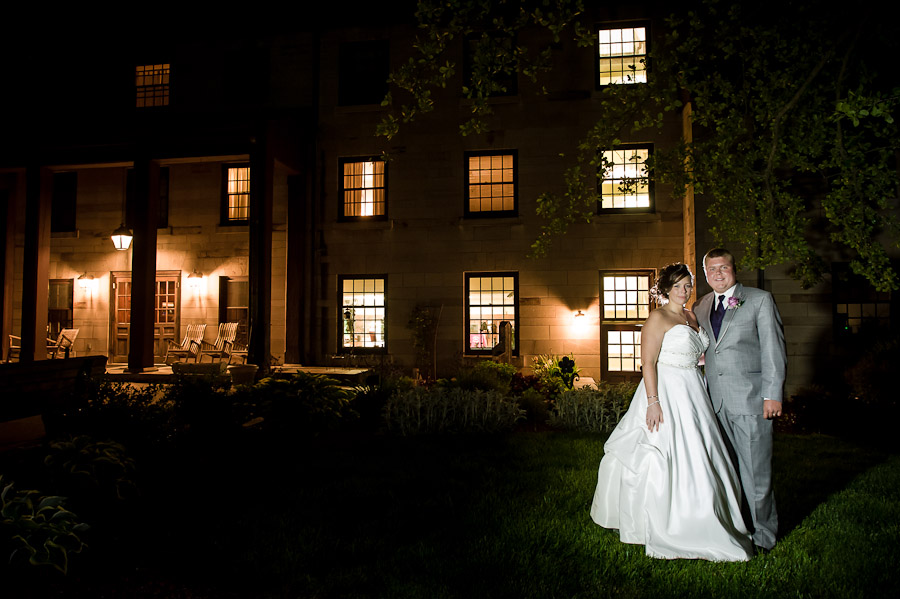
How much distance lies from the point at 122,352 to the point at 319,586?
15.4 meters

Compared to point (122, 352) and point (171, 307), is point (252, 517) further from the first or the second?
point (122, 352)

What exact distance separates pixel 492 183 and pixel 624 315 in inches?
193

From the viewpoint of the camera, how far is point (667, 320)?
4133 millimetres

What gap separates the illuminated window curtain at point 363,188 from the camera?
14.6 meters

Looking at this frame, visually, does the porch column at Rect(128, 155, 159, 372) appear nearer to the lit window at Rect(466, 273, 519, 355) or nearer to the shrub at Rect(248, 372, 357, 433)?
the shrub at Rect(248, 372, 357, 433)

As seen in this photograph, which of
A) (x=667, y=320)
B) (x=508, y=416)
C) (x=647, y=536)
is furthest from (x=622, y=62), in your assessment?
(x=647, y=536)

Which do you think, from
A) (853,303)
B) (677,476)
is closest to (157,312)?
(677,476)

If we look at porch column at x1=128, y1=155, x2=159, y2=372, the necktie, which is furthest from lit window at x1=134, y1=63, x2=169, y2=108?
the necktie

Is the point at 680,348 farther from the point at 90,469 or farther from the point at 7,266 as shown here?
the point at 7,266

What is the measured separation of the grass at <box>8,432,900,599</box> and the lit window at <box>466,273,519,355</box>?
7547 mm

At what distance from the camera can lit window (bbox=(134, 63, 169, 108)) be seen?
51.8ft

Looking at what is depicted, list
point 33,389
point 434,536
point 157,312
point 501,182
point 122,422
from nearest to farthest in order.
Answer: point 434,536 < point 122,422 < point 33,389 < point 501,182 < point 157,312

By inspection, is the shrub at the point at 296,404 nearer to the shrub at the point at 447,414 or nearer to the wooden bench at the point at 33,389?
the shrub at the point at 447,414

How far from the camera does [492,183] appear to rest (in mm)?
14078
